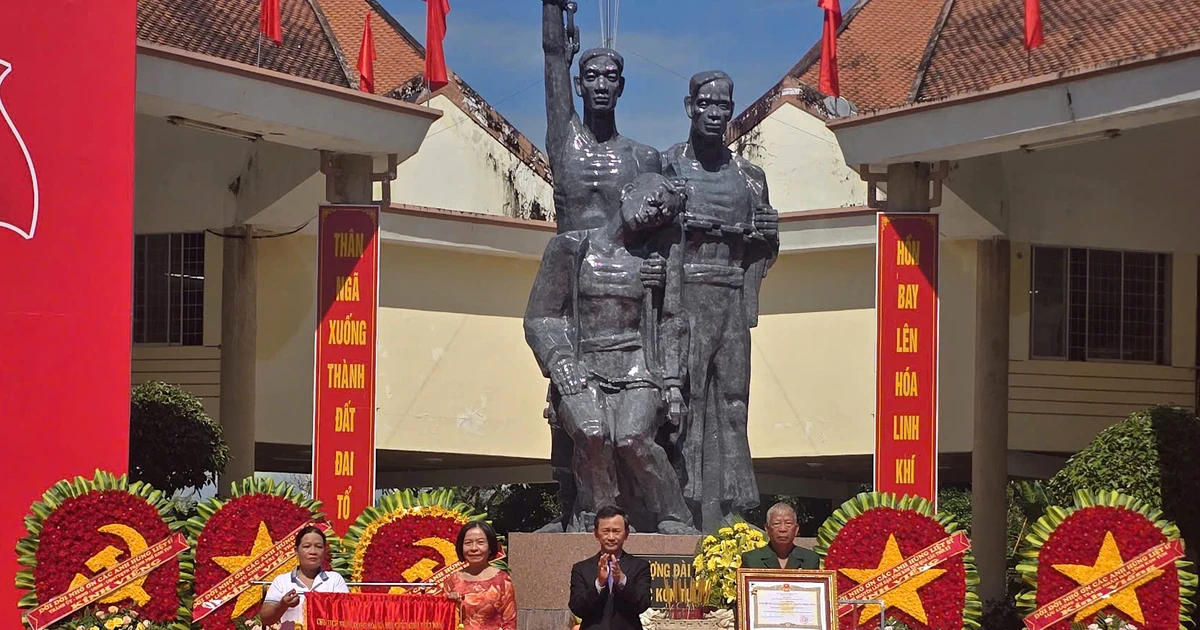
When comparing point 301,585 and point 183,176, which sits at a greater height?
point 183,176

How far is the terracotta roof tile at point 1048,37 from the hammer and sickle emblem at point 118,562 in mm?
8749

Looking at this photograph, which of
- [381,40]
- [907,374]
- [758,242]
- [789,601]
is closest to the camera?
[789,601]

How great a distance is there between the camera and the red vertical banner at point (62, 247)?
9977 millimetres

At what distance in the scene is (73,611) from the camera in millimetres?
8414

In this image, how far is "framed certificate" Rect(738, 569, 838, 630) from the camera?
668 cm

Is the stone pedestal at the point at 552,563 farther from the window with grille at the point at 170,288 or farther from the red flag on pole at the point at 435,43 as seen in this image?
the window with grille at the point at 170,288

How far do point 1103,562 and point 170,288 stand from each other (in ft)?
41.4

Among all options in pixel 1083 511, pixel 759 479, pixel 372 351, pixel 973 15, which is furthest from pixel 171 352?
pixel 1083 511

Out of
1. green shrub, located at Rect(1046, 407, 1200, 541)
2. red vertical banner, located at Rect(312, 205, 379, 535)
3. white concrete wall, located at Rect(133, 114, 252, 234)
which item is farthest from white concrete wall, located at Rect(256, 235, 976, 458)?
red vertical banner, located at Rect(312, 205, 379, 535)

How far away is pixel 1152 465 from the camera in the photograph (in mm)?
14266

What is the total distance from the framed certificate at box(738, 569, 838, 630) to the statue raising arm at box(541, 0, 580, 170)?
12.1ft

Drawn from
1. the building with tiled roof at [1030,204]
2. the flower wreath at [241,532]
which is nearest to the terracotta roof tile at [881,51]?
the building with tiled roof at [1030,204]

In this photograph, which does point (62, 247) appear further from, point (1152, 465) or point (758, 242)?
point (1152, 465)

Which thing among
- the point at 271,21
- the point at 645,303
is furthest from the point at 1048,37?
the point at 645,303
